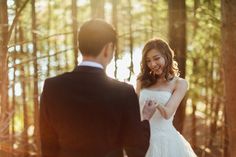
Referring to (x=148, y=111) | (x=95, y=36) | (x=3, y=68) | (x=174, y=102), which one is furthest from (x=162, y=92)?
(x=95, y=36)

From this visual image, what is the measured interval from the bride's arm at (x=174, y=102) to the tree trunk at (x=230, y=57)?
85 centimetres

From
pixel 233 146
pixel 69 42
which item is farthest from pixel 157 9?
pixel 233 146

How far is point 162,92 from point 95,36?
7.25 feet

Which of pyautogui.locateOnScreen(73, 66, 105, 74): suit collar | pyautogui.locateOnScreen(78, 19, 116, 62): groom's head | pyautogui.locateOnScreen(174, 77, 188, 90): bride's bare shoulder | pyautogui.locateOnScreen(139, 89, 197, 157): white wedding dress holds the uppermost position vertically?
pyautogui.locateOnScreen(78, 19, 116, 62): groom's head

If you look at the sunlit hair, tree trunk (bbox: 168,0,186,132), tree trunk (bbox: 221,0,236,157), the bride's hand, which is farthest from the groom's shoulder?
tree trunk (bbox: 168,0,186,132)

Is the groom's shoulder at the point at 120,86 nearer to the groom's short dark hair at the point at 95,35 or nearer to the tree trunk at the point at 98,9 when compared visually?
the groom's short dark hair at the point at 95,35

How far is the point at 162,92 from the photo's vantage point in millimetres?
4762

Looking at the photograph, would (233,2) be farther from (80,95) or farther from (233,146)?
(80,95)

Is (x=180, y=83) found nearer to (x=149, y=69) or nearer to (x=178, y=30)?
(x=149, y=69)

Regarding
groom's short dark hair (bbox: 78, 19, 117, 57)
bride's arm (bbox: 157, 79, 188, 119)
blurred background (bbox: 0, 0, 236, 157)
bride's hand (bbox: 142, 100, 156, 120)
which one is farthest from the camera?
blurred background (bbox: 0, 0, 236, 157)

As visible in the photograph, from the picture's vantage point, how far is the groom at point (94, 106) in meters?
2.66

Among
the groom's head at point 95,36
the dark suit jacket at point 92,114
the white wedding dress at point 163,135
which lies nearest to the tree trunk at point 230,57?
the white wedding dress at point 163,135

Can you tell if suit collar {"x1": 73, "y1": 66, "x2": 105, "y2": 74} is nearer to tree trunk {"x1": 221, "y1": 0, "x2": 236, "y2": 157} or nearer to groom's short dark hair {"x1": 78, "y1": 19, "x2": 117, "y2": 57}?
groom's short dark hair {"x1": 78, "y1": 19, "x2": 117, "y2": 57}

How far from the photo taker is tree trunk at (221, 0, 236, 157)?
5.34 metres
